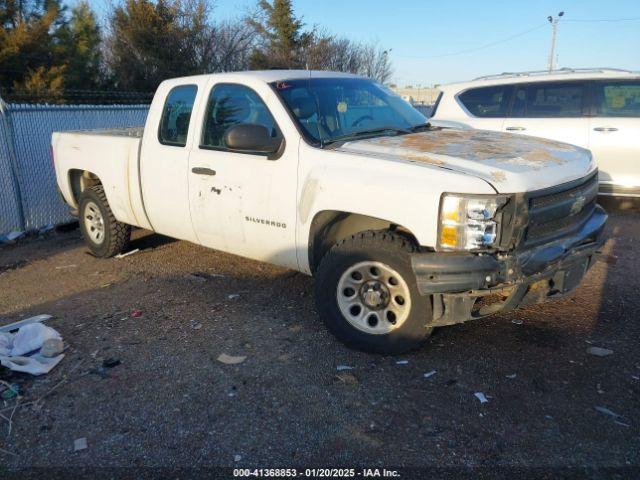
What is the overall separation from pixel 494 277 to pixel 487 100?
19.1ft

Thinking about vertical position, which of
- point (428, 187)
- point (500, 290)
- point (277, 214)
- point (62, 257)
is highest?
point (428, 187)

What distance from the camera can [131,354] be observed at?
392 centimetres

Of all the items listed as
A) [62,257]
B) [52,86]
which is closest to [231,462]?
[62,257]

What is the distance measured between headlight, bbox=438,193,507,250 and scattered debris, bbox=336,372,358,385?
1.05 metres

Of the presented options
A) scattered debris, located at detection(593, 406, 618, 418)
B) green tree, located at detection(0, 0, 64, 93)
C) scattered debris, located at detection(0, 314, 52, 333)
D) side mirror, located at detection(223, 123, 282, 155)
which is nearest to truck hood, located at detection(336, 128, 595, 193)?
side mirror, located at detection(223, 123, 282, 155)

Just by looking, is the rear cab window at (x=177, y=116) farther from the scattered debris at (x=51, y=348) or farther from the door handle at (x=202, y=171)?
the scattered debris at (x=51, y=348)

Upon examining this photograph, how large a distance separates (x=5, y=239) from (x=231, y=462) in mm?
6318

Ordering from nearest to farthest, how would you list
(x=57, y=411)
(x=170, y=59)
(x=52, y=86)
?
(x=57, y=411) < (x=52, y=86) < (x=170, y=59)

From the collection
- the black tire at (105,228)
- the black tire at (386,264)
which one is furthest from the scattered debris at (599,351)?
the black tire at (105,228)

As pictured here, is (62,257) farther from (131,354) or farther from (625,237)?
(625,237)

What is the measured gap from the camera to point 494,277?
3.18 metres

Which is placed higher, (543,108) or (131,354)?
(543,108)

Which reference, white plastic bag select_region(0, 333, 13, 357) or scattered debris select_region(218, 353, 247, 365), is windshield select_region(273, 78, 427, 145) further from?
white plastic bag select_region(0, 333, 13, 357)

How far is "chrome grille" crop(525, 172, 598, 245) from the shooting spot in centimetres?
331
